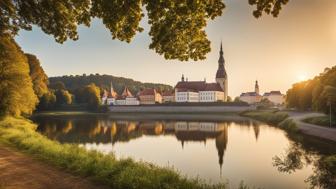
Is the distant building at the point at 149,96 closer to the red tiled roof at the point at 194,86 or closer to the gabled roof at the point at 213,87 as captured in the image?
the red tiled roof at the point at 194,86

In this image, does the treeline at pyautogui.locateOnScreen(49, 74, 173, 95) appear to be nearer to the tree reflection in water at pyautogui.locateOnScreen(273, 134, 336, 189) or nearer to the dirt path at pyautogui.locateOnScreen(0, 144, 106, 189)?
the tree reflection in water at pyautogui.locateOnScreen(273, 134, 336, 189)

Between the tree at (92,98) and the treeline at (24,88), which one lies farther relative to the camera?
the tree at (92,98)

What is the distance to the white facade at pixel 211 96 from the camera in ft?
387

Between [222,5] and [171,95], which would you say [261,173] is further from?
[171,95]

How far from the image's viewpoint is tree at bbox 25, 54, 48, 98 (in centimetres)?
4753

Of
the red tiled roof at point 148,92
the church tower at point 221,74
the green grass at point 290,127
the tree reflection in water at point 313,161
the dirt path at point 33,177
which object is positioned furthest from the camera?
the red tiled roof at point 148,92

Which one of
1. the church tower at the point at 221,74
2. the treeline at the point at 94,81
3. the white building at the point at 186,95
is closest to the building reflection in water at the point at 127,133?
the white building at the point at 186,95

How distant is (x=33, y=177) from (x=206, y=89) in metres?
113

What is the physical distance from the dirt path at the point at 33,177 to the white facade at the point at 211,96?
4209 inches

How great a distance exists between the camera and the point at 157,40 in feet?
29.4

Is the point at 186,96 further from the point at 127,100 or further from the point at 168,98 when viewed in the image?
the point at 127,100

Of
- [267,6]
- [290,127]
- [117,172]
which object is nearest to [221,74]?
[290,127]

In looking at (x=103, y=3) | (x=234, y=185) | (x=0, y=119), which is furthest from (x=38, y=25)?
(x=0, y=119)

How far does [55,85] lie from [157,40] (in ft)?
366
